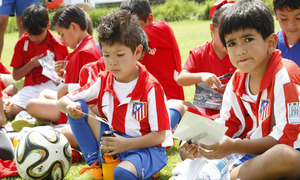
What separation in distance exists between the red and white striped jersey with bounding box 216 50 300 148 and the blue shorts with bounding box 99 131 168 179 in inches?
20.3

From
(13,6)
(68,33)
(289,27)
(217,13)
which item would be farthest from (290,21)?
(13,6)

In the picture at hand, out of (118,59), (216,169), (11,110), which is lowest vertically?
(11,110)

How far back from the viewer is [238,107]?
2.62 metres

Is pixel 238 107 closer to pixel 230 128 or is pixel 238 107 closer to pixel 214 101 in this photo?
pixel 230 128

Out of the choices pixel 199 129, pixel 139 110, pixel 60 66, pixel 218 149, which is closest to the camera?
pixel 199 129

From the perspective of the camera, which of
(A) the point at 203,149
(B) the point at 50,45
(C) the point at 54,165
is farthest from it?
(B) the point at 50,45

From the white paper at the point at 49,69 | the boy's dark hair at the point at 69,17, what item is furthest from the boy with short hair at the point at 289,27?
the white paper at the point at 49,69

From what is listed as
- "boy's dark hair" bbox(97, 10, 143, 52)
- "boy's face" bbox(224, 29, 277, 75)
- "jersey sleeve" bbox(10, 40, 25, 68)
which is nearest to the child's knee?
"boy's dark hair" bbox(97, 10, 143, 52)

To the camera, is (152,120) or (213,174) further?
(152,120)

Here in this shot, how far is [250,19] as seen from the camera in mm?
2363

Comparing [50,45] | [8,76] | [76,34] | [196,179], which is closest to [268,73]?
[196,179]

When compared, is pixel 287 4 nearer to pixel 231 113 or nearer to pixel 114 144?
pixel 231 113

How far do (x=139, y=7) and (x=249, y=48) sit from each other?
5.45 feet

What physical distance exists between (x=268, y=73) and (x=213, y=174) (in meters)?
0.67
